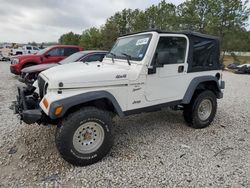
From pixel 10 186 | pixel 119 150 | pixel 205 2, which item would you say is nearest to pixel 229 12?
pixel 205 2

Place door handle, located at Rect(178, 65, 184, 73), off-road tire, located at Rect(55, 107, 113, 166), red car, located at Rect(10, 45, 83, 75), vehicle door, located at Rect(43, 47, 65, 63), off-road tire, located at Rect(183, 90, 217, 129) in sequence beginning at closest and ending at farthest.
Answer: off-road tire, located at Rect(55, 107, 113, 166) → door handle, located at Rect(178, 65, 184, 73) → off-road tire, located at Rect(183, 90, 217, 129) → red car, located at Rect(10, 45, 83, 75) → vehicle door, located at Rect(43, 47, 65, 63)

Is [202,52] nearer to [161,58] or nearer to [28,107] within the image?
[161,58]

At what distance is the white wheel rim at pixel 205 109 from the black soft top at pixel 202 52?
0.75 metres

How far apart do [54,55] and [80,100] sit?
8.16 m

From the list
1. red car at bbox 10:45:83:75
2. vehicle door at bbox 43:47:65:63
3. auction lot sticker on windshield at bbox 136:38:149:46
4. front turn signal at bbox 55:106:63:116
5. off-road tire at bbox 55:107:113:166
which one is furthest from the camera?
vehicle door at bbox 43:47:65:63

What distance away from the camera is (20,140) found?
4066mm

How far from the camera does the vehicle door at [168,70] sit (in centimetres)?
379

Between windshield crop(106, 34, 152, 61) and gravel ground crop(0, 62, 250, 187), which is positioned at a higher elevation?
windshield crop(106, 34, 152, 61)

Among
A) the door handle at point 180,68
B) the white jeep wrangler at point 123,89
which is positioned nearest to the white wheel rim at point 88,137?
the white jeep wrangler at point 123,89

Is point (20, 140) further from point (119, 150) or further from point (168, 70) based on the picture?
point (168, 70)

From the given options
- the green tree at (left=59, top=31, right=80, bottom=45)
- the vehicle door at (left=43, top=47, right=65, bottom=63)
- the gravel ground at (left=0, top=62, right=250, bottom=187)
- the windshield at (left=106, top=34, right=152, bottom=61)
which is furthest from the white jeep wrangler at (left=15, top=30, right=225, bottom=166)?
the green tree at (left=59, top=31, right=80, bottom=45)

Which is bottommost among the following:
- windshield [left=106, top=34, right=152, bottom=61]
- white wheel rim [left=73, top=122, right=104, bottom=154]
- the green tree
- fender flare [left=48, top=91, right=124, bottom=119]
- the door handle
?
white wheel rim [left=73, top=122, right=104, bottom=154]

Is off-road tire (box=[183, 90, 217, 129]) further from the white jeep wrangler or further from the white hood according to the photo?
the white hood

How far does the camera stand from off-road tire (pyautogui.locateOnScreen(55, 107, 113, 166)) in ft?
9.97
